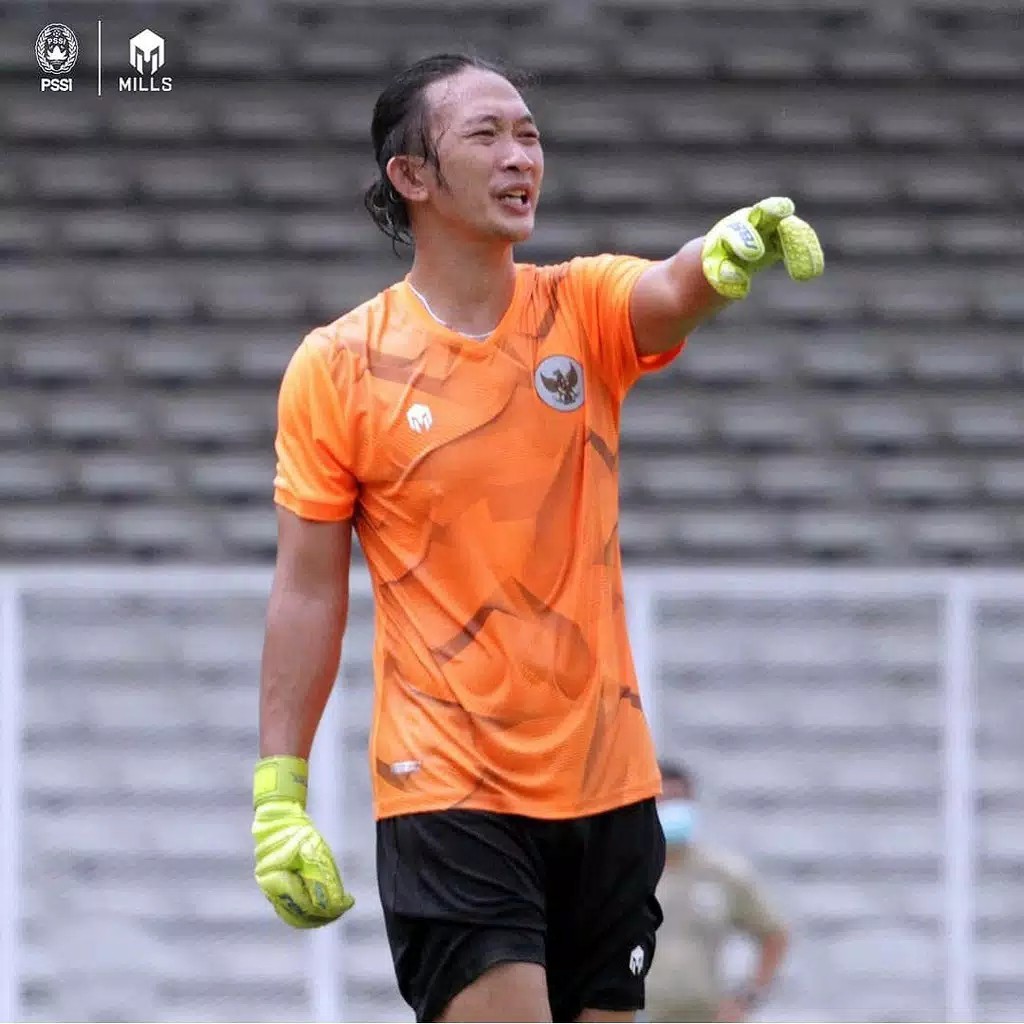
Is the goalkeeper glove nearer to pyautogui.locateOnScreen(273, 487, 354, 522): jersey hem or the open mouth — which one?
pyautogui.locateOnScreen(273, 487, 354, 522): jersey hem

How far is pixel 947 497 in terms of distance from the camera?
307 inches

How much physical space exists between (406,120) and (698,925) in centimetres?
306

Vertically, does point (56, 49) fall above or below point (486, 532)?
above

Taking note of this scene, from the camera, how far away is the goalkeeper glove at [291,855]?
2920 mm

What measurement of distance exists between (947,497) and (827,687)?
1.63 m

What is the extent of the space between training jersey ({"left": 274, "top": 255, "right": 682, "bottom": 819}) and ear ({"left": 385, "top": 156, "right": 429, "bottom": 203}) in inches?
6.0

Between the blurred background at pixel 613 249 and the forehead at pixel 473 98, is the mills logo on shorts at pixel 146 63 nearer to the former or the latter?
the blurred background at pixel 613 249

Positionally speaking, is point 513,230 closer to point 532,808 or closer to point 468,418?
point 468,418

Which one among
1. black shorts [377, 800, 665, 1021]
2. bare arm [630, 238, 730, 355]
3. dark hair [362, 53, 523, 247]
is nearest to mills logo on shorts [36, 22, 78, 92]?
dark hair [362, 53, 523, 247]

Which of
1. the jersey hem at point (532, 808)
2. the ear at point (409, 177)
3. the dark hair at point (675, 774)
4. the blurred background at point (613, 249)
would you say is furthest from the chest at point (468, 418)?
the blurred background at point (613, 249)

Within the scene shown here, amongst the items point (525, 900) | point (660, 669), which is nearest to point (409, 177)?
point (525, 900)

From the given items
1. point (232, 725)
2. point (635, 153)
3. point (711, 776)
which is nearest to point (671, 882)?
point (711, 776)

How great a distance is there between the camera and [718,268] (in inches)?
109

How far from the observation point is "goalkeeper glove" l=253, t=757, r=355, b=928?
9.58 feet
